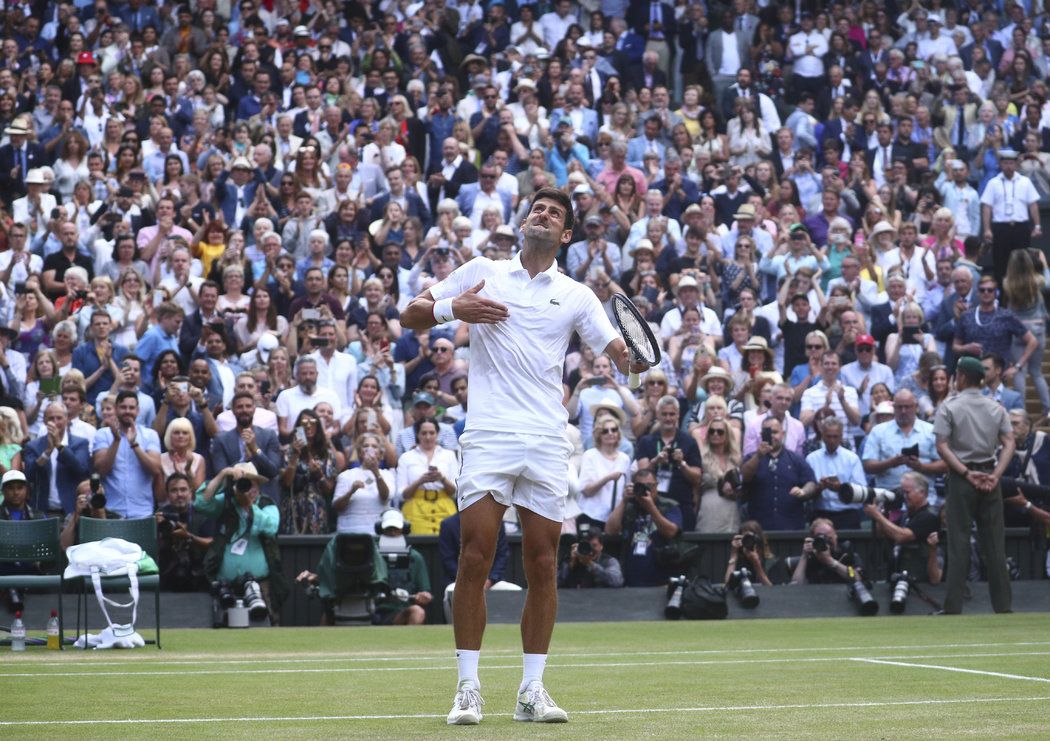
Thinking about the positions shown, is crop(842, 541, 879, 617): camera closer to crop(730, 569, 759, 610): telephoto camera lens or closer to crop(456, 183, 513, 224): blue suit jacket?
crop(730, 569, 759, 610): telephoto camera lens

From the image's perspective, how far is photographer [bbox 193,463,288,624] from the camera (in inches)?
601

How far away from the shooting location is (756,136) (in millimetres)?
24156

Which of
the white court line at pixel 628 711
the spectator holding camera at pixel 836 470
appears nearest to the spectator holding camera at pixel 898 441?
the spectator holding camera at pixel 836 470

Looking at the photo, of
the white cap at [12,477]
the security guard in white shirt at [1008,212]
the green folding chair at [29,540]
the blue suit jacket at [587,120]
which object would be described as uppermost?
the blue suit jacket at [587,120]

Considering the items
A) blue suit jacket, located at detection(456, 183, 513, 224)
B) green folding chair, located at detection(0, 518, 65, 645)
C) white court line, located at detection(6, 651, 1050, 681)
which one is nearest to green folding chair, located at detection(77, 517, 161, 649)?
green folding chair, located at detection(0, 518, 65, 645)

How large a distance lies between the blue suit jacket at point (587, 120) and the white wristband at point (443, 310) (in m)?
16.5

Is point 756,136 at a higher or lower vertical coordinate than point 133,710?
higher

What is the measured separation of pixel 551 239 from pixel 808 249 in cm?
1381

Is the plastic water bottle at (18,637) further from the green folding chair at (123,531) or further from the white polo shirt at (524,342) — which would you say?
the white polo shirt at (524,342)

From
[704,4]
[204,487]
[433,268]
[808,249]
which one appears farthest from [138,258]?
[704,4]

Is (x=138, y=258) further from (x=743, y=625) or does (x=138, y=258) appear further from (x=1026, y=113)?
(x=1026, y=113)

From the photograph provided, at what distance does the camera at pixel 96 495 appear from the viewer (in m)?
14.5

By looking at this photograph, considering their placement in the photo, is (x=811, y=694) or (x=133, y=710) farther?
(x=811, y=694)

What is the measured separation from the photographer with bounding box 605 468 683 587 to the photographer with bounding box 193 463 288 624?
3.35m
